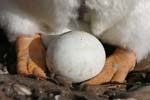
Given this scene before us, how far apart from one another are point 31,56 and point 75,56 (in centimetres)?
28

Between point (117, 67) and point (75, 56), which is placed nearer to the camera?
point (75, 56)

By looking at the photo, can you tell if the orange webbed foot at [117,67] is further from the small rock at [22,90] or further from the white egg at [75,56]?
the small rock at [22,90]

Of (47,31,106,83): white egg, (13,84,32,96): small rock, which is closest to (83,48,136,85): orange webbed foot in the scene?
(47,31,106,83): white egg

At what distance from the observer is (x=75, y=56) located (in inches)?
106

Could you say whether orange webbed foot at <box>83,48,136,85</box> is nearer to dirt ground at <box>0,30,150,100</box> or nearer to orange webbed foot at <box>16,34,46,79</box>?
dirt ground at <box>0,30,150,100</box>

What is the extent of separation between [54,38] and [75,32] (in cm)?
15

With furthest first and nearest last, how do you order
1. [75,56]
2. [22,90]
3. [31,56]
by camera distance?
1. [31,56]
2. [75,56]
3. [22,90]

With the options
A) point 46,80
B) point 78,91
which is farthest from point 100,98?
point 46,80

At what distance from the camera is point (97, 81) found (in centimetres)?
278

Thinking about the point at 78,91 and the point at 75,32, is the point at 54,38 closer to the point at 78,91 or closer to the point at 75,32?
the point at 75,32

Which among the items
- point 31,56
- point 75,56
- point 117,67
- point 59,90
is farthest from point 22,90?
point 117,67

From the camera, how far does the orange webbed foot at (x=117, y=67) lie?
2.80 m

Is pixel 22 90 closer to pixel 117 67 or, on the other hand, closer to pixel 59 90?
pixel 59 90

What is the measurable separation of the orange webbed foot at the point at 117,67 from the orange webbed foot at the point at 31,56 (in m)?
0.23
